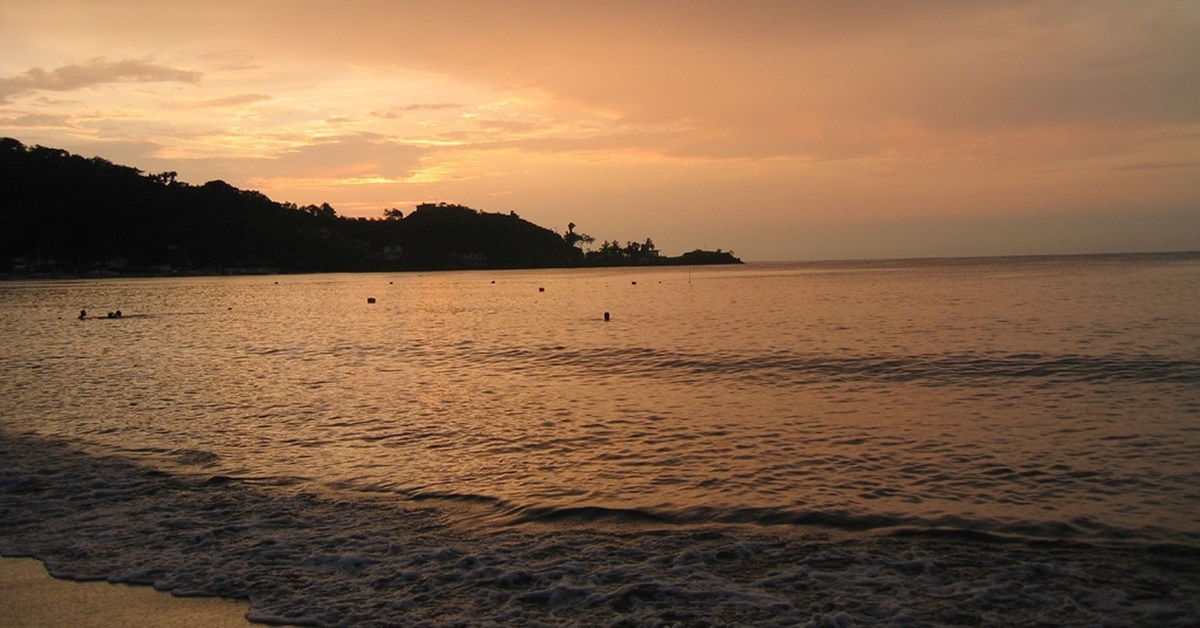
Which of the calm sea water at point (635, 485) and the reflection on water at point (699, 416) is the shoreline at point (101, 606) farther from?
the reflection on water at point (699, 416)

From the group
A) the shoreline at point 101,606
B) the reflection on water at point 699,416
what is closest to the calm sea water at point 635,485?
the reflection on water at point 699,416

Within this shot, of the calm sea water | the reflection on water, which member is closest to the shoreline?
the calm sea water

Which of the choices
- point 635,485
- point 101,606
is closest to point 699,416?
point 635,485

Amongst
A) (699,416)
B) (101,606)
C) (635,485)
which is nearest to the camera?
(101,606)

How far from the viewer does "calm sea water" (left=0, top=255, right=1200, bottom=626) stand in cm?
807

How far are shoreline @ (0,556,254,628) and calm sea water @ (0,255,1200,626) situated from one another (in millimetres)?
245

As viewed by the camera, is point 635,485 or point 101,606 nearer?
point 101,606

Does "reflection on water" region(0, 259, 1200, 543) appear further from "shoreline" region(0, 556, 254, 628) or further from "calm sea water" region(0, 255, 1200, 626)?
"shoreline" region(0, 556, 254, 628)

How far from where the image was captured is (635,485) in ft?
41.4

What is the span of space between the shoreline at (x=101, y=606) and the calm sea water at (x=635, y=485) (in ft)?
0.80

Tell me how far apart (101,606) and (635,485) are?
7360 mm

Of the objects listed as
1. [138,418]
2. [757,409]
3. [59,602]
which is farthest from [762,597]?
[138,418]

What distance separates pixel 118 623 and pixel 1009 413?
695 inches

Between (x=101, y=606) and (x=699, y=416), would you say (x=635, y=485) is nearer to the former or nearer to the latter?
(x=699, y=416)
